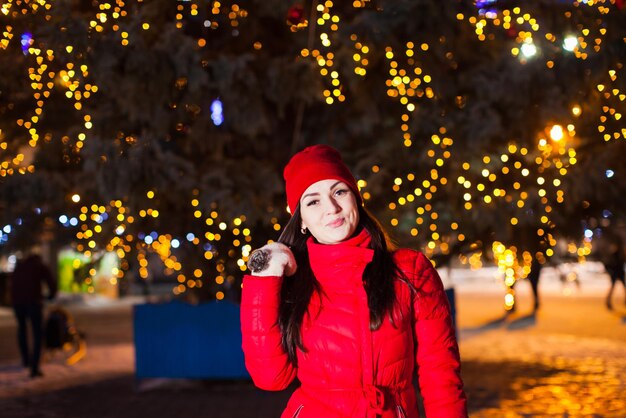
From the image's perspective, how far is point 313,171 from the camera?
3.08 meters

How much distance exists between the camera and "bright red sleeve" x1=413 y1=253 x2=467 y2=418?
2.82 metres

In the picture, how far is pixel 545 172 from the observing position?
1042cm

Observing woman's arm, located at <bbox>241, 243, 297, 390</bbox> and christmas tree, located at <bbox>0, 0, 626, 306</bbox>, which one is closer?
woman's arm, located at <bbox>241, 243, 297, 390</bbox>

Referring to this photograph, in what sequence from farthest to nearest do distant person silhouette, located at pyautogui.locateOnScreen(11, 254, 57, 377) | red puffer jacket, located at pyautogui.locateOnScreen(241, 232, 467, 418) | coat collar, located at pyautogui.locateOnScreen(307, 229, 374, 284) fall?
distant person silhouette, located at pyautogui.locateOnScreen(11, 254, 57, 377)
coat collar, located at pyautogui.locateOnScreen(307, 229, 374, 284)
red puffer jacket, located at pyautogui.locateOnScreen(241, 232, 467, 418)

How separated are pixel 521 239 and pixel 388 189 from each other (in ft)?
5.31

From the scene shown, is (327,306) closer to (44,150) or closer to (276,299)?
(276,299)

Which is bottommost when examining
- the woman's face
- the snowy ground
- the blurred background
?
the snowy ground

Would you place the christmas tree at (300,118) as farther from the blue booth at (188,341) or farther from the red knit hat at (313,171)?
the red knit hat at (313,171)

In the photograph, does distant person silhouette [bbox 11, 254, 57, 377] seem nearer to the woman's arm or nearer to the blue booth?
the blue booth

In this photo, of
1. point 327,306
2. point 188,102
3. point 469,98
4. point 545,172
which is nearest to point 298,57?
point 188,102

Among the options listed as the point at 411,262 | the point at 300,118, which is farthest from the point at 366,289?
the point at 300,118

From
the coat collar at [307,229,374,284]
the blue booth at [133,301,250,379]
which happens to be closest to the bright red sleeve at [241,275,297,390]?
the coat collar at [307,229,374,284]

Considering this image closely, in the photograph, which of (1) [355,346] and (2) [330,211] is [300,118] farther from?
(1) [355,346]

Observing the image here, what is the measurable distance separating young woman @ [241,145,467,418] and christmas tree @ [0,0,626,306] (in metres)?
6.60
